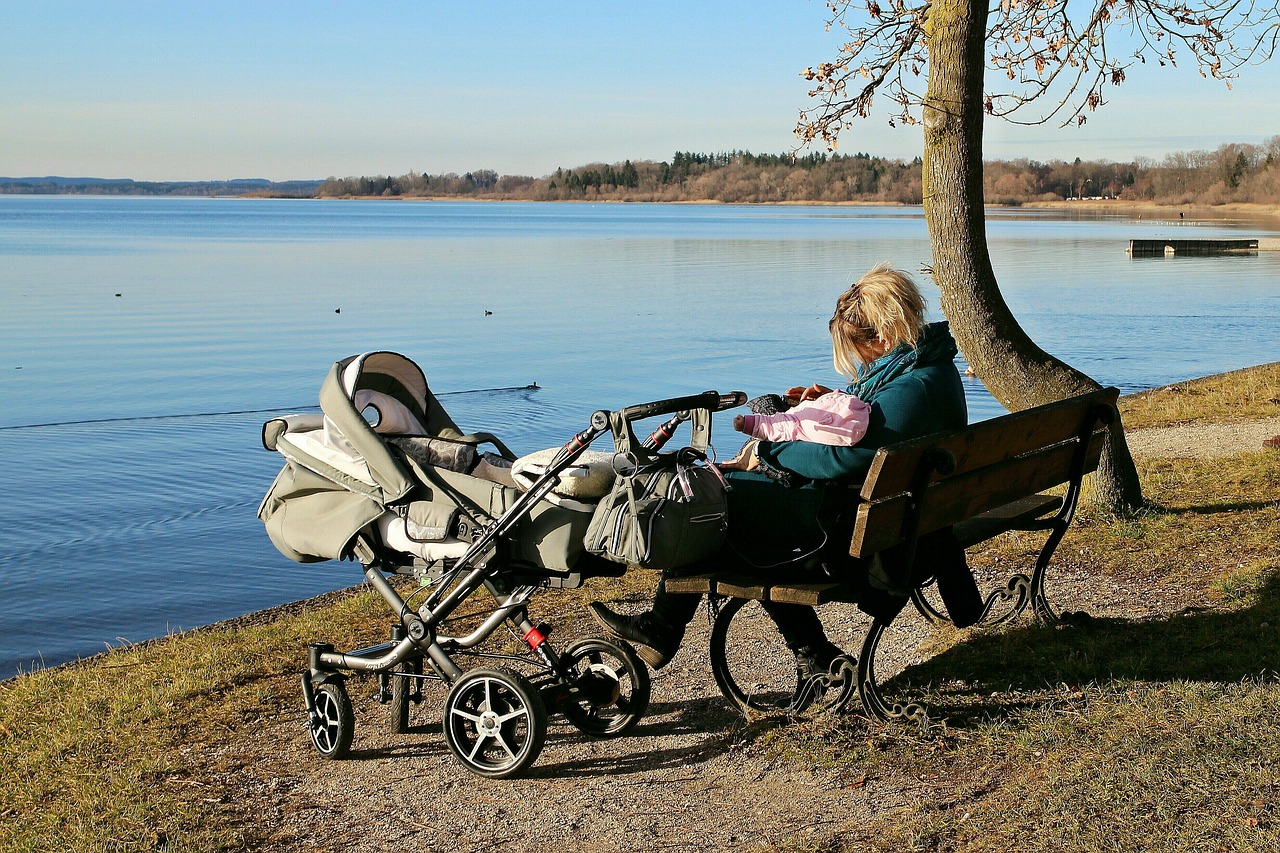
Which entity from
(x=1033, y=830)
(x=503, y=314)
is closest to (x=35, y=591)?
(x=1033, y=830)

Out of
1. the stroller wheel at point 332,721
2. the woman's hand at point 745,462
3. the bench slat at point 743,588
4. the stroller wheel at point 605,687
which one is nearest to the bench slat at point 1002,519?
the woman's hand at point 745,462

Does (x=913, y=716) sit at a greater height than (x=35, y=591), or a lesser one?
greater

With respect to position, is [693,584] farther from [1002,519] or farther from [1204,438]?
[1204,438]

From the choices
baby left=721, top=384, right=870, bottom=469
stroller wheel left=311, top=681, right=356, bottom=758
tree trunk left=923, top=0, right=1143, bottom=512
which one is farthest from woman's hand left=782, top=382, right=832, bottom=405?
tree trunk left=923, top=0, right=1143, bottom=512

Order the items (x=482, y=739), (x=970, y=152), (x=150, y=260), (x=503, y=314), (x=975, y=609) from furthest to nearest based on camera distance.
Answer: (x=150, y=260)
(x=503, y=314)
(x=970, y=152)
(x=975, y=609)
(x=482, y=739)

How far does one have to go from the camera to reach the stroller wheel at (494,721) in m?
4.41

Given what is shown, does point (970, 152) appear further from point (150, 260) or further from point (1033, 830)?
point (150, 260)

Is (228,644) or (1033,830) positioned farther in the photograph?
(228,644)

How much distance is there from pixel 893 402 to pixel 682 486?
892 mm

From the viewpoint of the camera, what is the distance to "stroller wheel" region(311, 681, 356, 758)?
4738 mm

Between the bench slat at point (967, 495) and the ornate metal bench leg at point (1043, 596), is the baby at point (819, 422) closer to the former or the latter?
the bench slat at point (967, 495)

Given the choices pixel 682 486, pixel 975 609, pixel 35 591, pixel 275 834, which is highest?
pixel 682 486

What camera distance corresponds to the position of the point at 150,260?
162 feet

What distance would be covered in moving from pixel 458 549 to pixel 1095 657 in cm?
267
